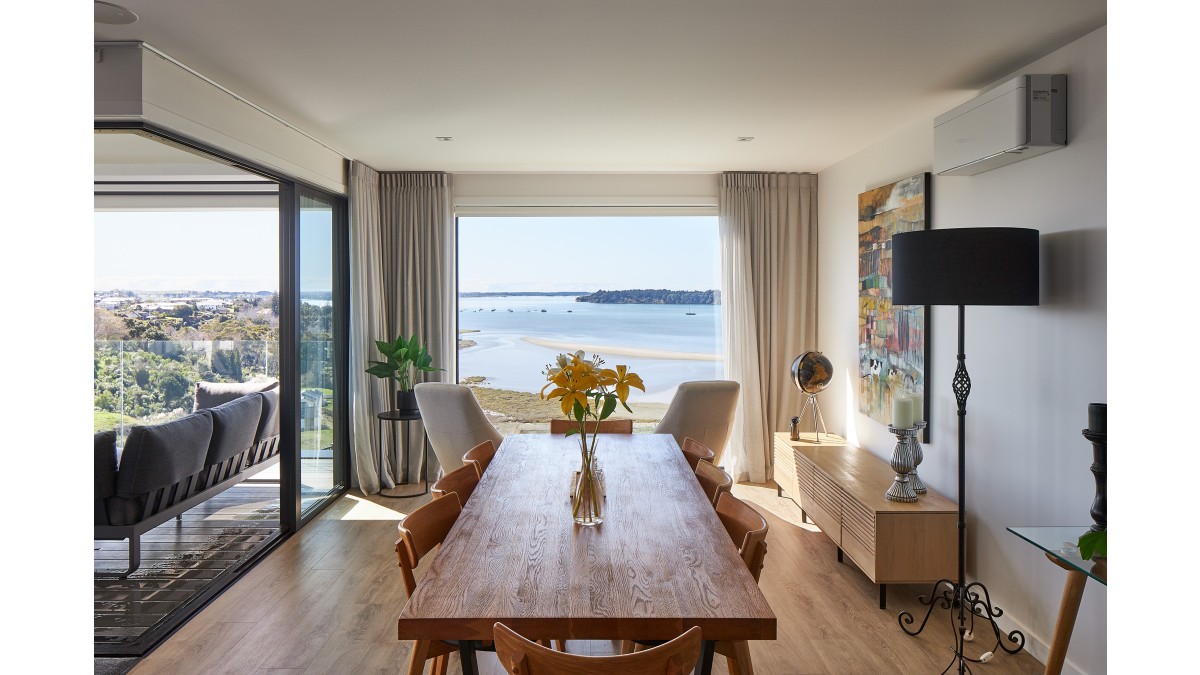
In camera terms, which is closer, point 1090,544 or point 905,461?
point 1090,544

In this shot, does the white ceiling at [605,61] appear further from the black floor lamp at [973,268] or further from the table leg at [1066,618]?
the table leg at [1066,618]

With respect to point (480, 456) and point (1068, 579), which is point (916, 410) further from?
point (480, 456)

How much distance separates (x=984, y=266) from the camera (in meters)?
2.79

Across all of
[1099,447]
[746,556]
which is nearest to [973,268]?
[1099,447]

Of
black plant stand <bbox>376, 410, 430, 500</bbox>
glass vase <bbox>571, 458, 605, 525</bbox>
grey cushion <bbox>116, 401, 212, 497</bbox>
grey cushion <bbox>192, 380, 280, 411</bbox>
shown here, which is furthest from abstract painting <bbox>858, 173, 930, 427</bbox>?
grey cushion <bbox>192, 380, 280, 411</bbox>

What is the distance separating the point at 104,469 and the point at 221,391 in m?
2.16

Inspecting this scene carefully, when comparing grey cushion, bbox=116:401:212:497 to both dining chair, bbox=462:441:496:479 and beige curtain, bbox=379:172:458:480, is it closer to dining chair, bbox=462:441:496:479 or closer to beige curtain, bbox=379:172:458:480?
dining chair, bbox=462:441:496:479

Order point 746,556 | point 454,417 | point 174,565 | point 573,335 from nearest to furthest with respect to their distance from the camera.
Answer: point 746,556
point 174,565
point 454,417
point 573,335

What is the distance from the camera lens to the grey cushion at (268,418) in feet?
17.2

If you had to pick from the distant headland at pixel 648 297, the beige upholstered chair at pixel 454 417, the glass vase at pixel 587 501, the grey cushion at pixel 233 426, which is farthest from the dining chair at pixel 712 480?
the distant headland at pixel 648 297
